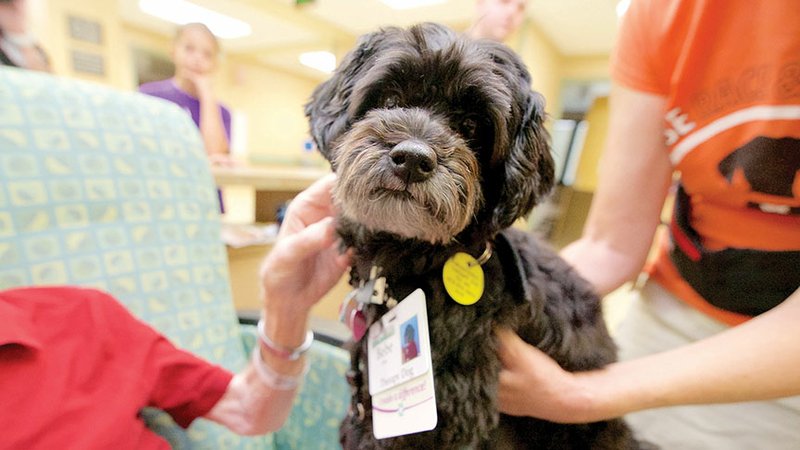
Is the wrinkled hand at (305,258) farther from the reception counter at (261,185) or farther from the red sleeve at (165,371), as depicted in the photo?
the reception counter at (261,185)

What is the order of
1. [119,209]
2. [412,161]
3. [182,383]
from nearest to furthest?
[412,161], [182,383], [119,209]

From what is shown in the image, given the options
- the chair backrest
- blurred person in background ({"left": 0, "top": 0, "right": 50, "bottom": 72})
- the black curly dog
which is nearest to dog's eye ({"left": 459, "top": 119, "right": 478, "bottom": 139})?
the black curly dog

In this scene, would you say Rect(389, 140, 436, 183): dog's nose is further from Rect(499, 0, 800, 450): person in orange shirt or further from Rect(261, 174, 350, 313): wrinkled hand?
Rect(499, 0, 800, 450): person in orange shirt

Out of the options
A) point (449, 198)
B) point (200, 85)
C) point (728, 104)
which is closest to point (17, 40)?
point (200, 85)

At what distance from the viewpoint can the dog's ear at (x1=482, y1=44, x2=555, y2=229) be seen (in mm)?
796

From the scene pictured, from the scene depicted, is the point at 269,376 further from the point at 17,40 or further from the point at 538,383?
the point at 17,40

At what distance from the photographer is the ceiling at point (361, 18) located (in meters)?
5.12

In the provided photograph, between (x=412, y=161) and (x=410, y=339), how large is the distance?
1.01ft

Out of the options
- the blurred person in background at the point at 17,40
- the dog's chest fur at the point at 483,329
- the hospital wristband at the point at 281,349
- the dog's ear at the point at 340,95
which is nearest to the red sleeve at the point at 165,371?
the hospital wristband at the point at 281,349

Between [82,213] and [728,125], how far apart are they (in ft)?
4.96

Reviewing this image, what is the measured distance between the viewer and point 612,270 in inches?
44.9

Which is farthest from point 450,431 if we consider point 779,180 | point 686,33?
point 686,33

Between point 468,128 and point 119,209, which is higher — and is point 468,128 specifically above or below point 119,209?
above

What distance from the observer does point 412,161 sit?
2.35 ft
